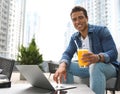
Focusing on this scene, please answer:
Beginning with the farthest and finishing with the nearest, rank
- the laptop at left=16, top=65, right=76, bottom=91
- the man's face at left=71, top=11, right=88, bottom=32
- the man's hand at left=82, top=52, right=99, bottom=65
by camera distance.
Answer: the man's face at left=71, top=11, right=88, bottom=32 → the man's hand at left=82, top=52, right=99, bottom=65 → the laptop at left=16, top=65, right=76, bottom=91

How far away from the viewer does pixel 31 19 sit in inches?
349

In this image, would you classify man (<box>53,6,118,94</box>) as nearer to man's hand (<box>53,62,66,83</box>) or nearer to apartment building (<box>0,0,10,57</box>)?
man's hand (<box>53,62,66,83</box>)

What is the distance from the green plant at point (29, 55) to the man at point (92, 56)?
3253mm

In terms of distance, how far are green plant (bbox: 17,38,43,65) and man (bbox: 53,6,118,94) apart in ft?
10.7

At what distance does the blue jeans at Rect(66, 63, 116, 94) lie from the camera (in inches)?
54.0

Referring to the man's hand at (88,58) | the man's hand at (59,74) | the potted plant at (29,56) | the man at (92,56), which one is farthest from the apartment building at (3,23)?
the man's hand at (88,58)

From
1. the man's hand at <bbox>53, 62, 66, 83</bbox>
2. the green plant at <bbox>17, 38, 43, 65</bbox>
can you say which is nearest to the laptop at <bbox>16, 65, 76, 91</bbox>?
the man's hand at <bbox>53, 62, 66, 83</bbox>

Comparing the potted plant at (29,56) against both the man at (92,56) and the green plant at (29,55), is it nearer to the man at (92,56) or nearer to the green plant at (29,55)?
the green plant at (29,55)

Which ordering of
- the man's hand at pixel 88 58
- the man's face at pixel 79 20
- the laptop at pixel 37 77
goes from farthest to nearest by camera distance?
the man's face at pixel 79 20
the man's hand at pixel 88 58
the laptop at pixel 37 77

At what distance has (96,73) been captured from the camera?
140 cm

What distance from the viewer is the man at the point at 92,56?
1.40 m

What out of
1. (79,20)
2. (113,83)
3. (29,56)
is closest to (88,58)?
(113,83)

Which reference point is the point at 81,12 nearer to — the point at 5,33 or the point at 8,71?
the point at 8,71

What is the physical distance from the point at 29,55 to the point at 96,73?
12.6 feet
